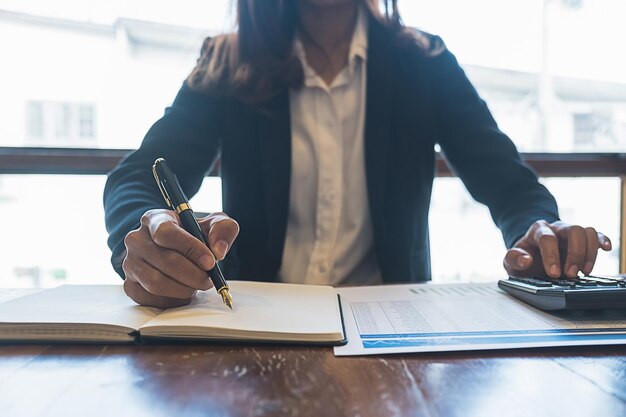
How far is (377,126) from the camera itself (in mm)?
836

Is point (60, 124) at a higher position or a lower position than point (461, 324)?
higher

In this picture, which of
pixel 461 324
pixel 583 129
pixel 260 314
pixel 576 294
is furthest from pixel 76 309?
pixel 583 129

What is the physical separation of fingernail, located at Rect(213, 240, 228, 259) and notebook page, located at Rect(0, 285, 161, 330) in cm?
8

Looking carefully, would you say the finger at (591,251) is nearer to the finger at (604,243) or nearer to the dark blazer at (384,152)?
the finger at (604,243)

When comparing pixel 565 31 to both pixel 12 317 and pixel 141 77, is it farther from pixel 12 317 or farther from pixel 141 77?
pixel 12 317

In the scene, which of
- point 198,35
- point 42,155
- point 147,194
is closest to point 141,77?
point 198,35

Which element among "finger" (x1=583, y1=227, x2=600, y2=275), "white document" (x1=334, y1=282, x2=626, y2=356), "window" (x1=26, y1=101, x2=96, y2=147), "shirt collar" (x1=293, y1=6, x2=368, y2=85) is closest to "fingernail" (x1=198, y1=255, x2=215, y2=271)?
"white document" (x1=334, y1=282, x2=626, y2=356)

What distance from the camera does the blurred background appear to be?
1.25 m

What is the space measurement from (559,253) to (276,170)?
48 cm

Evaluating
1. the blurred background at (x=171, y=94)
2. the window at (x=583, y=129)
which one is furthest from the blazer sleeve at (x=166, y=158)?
the window at (x=583, y=129)

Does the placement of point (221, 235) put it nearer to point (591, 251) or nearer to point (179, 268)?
point (179, 268)

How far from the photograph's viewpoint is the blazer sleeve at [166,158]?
588mm

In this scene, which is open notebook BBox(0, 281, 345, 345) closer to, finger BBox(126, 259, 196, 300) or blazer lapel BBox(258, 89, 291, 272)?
finger BBox(126, 259, 196, 300)

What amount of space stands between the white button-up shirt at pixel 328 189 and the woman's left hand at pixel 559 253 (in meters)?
0.31
